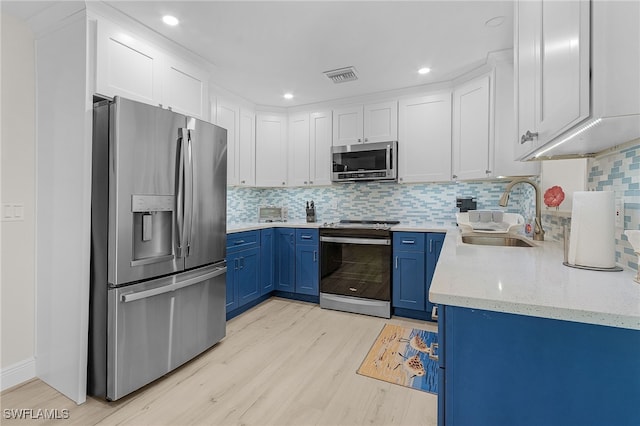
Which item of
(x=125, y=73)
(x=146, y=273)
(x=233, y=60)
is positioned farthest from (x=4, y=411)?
(x=233, y=60)

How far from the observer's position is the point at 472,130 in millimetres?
3035

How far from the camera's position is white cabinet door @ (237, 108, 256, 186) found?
366 cm

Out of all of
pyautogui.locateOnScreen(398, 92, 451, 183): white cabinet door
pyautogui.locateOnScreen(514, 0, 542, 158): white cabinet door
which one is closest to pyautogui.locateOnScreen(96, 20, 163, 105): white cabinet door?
pyautogui.locateOnScreen(514, 0, 542, 158): white cabinet door

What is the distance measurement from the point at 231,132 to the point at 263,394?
106 inches

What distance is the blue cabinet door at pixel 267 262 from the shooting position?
139 inches

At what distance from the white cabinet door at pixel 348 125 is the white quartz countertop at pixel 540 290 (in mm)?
2597

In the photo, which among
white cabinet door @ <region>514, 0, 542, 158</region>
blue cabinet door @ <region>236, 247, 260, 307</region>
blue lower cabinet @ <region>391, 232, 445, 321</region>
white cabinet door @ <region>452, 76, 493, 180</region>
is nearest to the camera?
white cabinet door @ <region>514, 0, 542, 158</region>

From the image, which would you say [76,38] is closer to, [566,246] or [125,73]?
[125,73]

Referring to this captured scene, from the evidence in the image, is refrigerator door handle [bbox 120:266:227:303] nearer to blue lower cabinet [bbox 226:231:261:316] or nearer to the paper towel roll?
blue lower cabinet [bbox 226:231:261:316]

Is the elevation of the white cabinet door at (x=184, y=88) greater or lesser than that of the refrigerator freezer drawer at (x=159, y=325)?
greater

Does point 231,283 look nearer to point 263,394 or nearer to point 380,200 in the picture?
point 263,394

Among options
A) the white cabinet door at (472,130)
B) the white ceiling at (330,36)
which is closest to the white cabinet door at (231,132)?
the white ceiling at (330,36)

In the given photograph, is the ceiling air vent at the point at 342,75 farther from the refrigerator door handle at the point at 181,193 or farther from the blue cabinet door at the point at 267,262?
the blue cabinet door at the point at 267,262

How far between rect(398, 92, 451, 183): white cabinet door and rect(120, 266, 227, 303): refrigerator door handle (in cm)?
222
